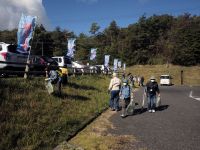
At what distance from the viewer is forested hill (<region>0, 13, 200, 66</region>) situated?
261ft

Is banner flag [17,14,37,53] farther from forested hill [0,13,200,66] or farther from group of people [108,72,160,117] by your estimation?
forested hill [0,13,200,66]

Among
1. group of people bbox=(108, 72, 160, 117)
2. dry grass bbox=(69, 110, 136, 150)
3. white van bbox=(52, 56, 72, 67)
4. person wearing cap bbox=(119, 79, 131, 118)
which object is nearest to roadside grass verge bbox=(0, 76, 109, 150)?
dry grass bbox=(69, 110, 136, 150)

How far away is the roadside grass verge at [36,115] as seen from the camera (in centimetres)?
864

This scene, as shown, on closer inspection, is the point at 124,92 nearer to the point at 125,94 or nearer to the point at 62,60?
the point at 125,94

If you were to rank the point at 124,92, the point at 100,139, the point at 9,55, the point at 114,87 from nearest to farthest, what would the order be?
1. the point at 100,139
2. the point at 124,92
3. the point at 114,87
4. the point at 9,55

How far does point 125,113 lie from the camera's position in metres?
14.9

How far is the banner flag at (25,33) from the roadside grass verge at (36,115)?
201 centimetres

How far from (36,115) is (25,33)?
7.13 m

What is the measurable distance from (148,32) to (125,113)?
272ft

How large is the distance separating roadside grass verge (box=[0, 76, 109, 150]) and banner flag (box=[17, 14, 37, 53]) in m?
2.01

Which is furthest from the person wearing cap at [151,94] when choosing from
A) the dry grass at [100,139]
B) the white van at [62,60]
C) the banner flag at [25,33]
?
the white van at [62,60]

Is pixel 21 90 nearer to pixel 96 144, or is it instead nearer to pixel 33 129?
pixel 33 129

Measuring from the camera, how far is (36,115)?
10.7m

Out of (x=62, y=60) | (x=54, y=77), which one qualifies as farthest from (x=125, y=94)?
(x=62, y=60)
